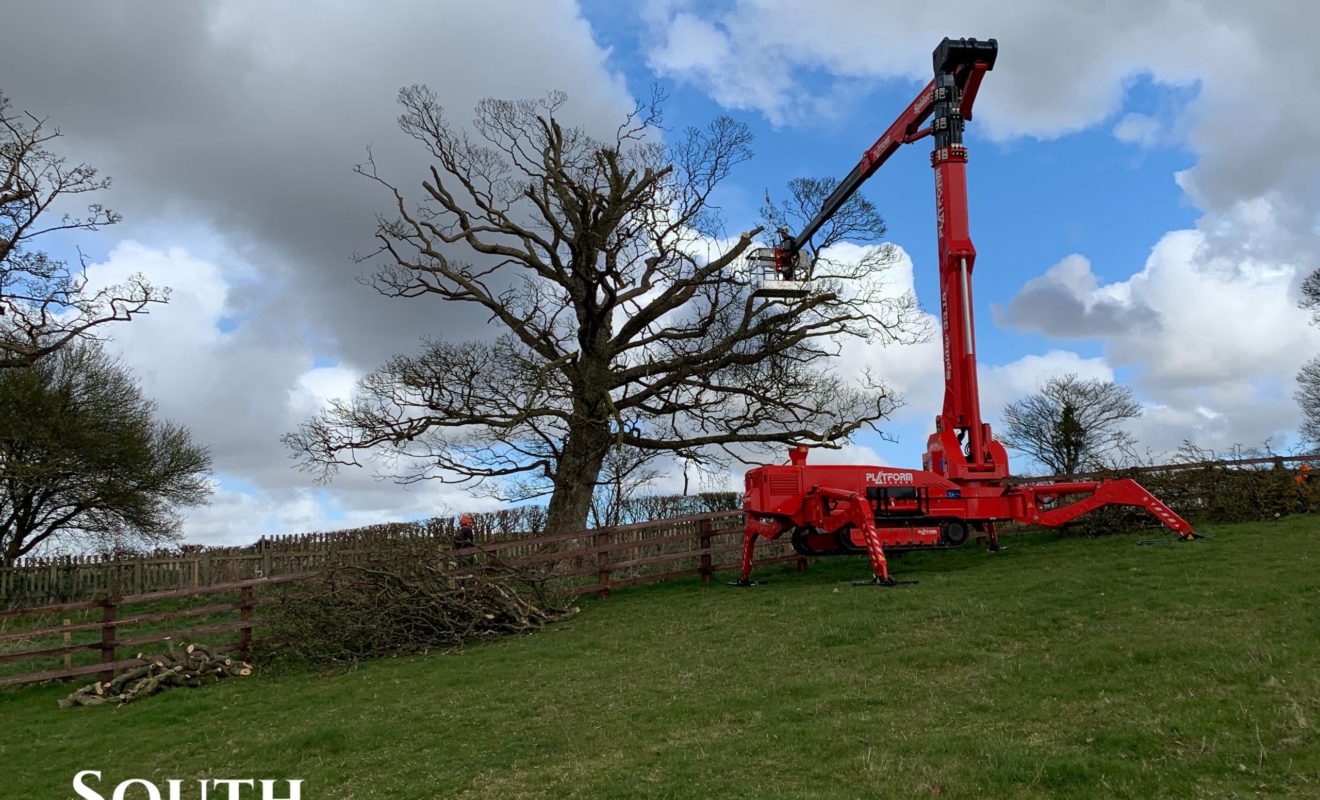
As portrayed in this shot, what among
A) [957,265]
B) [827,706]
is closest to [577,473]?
[957,265]

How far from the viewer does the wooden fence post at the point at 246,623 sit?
43.0ft

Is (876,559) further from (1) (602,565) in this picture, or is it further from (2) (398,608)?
(2) (398,608)

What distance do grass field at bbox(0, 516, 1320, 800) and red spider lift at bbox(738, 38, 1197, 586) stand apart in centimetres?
141

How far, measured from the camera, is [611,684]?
9.15 m

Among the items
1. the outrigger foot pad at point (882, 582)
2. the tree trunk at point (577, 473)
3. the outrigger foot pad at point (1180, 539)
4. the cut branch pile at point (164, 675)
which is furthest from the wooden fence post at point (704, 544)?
the cut branch pile at point (164, 675)

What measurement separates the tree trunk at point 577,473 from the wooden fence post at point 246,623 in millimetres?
7693

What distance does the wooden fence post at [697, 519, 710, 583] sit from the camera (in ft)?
56.4

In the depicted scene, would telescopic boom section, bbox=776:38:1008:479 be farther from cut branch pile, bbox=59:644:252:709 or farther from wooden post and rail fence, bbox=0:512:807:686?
cut branch pile, bbox=59:644:252:709

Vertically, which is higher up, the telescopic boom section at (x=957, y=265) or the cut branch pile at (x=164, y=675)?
the telescopic boom section at (x=957, y=265)

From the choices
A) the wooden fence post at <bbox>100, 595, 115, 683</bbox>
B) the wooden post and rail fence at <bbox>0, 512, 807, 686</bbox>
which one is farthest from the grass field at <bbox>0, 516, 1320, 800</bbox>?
the wooden post and rail fence at <bbox>0, 512, 807, 686</bbox>

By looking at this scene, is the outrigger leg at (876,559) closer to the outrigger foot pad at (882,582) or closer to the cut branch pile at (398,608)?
the outrigger foot pad at (882,582)

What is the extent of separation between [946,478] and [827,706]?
8256mm

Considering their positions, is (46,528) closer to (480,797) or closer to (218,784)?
(218,784)

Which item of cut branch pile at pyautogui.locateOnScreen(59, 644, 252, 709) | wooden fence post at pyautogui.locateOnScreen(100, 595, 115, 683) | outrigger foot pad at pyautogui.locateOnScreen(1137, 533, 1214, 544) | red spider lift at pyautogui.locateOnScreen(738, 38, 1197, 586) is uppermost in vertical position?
red spider lift at pyautogui.locateOnScreen(738, 38, 1197, 586)
